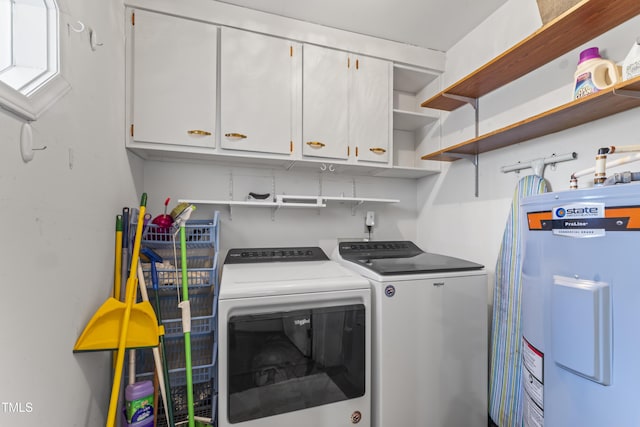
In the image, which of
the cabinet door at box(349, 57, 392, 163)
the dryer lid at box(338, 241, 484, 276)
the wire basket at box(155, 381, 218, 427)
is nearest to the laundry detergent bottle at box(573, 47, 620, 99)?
the dryer lid at box(338, 241, 484, 276)

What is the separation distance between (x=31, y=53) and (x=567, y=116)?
1.97 m

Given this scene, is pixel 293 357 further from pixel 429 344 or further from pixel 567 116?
pixel 567 116

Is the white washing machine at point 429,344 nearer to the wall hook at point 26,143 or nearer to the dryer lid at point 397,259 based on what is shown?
the dryer lid at point 397,259

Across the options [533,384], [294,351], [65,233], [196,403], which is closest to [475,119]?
[533,384]

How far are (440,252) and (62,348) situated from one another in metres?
2.21

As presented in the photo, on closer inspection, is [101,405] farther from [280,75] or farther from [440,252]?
[440,252]

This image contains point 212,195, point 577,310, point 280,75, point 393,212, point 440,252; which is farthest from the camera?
point 393,212

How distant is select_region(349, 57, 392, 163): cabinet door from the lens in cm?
188

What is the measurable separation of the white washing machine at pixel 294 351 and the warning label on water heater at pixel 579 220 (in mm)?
841

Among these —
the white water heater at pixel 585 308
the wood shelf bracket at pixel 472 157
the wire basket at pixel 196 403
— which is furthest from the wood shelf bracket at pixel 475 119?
the wire basket at pixel 196 403

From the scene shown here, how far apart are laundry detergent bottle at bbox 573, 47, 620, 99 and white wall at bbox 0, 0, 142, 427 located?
1915 millimetres

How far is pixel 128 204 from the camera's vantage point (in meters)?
1.50

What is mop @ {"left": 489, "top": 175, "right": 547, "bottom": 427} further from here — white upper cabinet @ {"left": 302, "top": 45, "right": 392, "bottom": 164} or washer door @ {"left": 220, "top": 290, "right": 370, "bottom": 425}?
white upper cabinet @ {"left": 302, "top": 45, "right": 392, "bottom": 164}

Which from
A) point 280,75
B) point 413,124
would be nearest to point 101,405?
point 280,75
